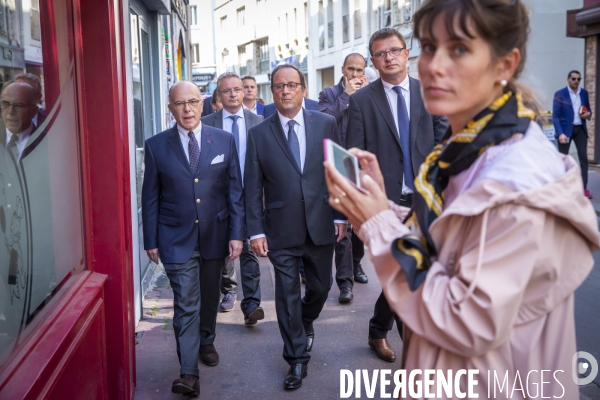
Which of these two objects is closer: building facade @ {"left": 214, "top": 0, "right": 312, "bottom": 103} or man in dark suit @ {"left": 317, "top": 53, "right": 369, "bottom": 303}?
man in dark suit @ {"left": 317, "top": 53, "right": 369, "bottom": 303}

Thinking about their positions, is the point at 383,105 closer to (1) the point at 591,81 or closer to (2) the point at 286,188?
(2) the point at 286,188

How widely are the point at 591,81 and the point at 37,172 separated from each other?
15.2 meters

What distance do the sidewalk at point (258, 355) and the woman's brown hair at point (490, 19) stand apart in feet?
10.0

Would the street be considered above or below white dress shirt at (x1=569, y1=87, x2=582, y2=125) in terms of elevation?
below

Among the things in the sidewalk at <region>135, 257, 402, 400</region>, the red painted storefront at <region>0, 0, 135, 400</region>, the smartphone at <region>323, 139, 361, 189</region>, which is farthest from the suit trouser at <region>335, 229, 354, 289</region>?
the smartphone at <region>323, 139, 361, 189</region>

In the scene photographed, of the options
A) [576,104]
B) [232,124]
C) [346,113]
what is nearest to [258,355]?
[232,124]

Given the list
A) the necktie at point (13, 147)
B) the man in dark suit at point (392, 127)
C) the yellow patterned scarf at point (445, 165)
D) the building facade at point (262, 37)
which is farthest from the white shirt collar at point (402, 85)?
the building facade at point (262, 37)

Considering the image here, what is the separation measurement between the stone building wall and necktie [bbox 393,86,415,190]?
483 inches

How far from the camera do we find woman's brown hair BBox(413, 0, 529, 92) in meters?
1.63

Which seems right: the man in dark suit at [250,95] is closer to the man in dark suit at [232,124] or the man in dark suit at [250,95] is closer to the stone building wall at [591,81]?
the man in dark suit at [232,124]

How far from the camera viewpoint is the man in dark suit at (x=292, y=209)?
14.6 ft

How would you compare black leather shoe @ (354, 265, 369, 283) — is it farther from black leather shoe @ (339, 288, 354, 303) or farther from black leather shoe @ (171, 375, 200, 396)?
black leather shoe @ (171, 375, 200, 396)

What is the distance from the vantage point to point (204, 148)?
14.9 feet

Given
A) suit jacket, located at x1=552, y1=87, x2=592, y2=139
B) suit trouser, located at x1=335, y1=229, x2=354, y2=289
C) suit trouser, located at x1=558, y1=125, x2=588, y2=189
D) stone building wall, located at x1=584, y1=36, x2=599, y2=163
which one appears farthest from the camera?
stone building wall, located at x1=584, y1=36, x2=599, y2=163
